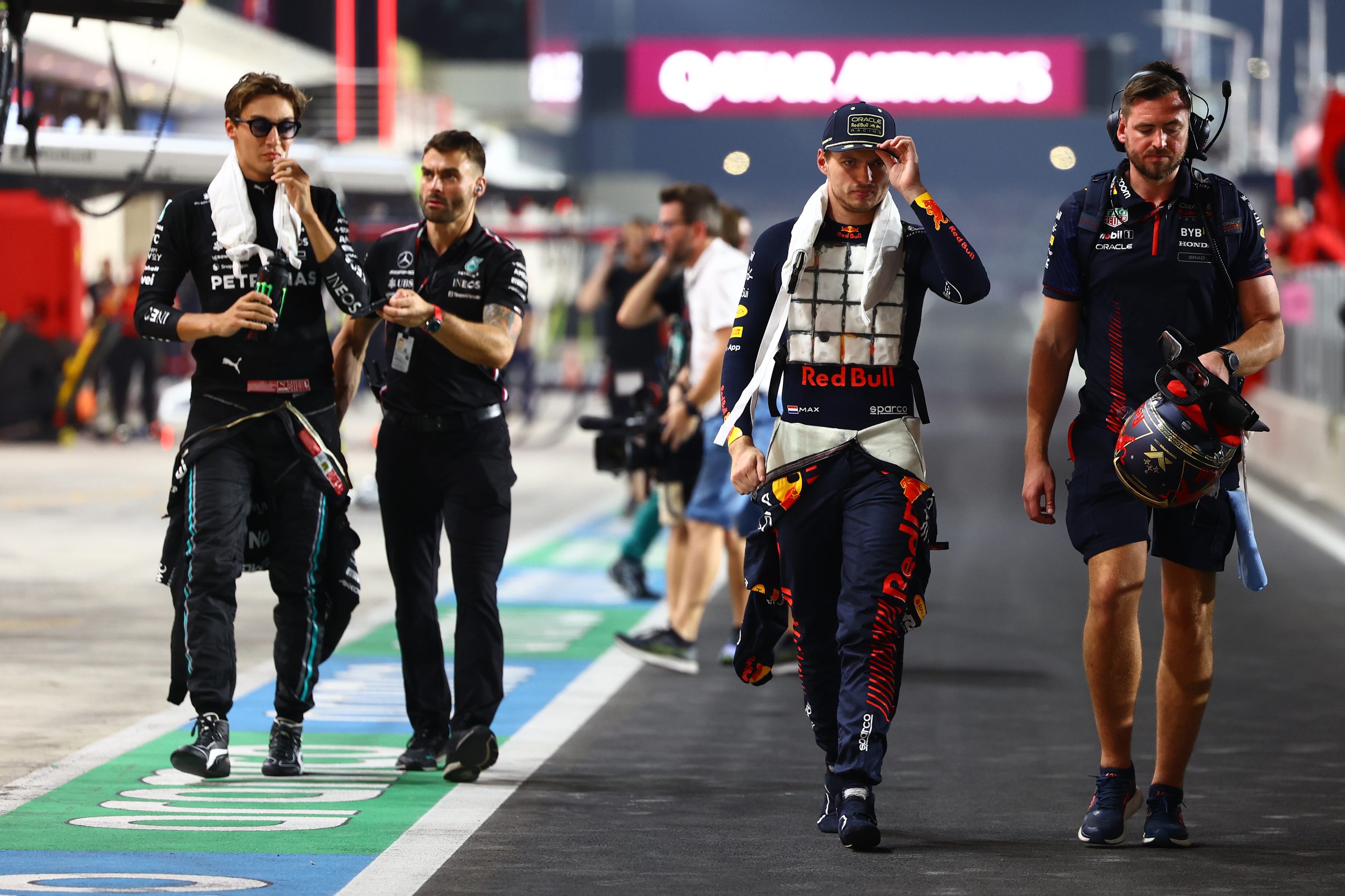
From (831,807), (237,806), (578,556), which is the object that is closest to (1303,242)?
(578,556)

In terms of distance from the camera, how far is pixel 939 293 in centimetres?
594

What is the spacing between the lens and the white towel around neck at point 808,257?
231 inches

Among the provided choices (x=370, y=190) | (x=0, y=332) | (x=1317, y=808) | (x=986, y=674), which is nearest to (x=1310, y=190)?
(x=370, y=190)

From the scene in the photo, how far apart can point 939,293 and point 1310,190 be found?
23.4m

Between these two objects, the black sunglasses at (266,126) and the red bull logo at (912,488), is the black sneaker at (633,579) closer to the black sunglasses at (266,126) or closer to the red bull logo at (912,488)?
the black sunglasses at (266,126)

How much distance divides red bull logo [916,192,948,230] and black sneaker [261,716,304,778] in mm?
2564

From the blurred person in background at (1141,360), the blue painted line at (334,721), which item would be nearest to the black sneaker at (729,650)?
the blue painted line at (334,721)

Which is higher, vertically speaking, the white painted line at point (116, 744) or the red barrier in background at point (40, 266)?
the red barrier in background at point (40, 266)

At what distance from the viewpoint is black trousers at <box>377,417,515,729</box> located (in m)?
6.73

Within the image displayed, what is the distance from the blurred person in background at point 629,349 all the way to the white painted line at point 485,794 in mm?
2349

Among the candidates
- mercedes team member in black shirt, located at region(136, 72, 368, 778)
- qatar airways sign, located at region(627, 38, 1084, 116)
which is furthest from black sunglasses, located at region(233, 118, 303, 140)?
qatar airways sign, located at region(627, 38, 1084, 116)

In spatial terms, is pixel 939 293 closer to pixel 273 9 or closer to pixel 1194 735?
pixel 1194 735

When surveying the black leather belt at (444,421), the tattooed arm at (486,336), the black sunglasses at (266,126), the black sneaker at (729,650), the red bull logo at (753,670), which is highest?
the black sunglasses at (266,126)

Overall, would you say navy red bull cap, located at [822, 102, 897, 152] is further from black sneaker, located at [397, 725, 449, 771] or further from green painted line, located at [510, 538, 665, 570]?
green painted line, located at [510, 538, 665, 570]
